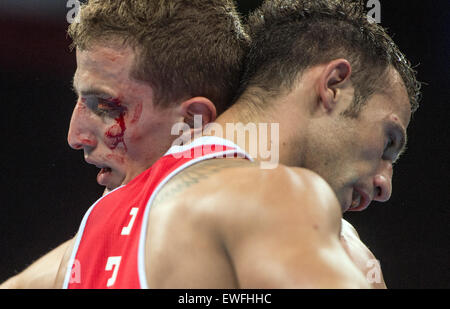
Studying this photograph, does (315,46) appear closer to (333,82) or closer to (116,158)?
(333,82)

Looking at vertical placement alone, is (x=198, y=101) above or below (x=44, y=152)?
below

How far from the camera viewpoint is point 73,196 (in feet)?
10.0

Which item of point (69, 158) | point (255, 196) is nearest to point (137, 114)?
Answer: point (255, 196)

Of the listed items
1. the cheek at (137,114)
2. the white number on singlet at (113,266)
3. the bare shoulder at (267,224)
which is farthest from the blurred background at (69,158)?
the bare shoulder at (267,224)

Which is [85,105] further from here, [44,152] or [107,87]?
[44,152]

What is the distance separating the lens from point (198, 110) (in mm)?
1393

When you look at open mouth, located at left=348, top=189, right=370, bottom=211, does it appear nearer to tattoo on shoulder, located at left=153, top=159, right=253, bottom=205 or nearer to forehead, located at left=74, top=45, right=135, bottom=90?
tattoo on shoulder, located at left=153, top=159, right=253, bottom=205

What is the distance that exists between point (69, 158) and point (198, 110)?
5.95 ft

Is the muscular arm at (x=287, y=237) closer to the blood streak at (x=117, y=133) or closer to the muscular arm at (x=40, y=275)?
the blood streak at (x=117, y=133)

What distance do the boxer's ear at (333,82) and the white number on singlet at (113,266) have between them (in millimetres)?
577

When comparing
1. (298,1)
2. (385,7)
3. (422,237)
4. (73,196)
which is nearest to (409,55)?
(385,7)

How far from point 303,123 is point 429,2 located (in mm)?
1855

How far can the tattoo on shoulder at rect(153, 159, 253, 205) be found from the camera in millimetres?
1104
